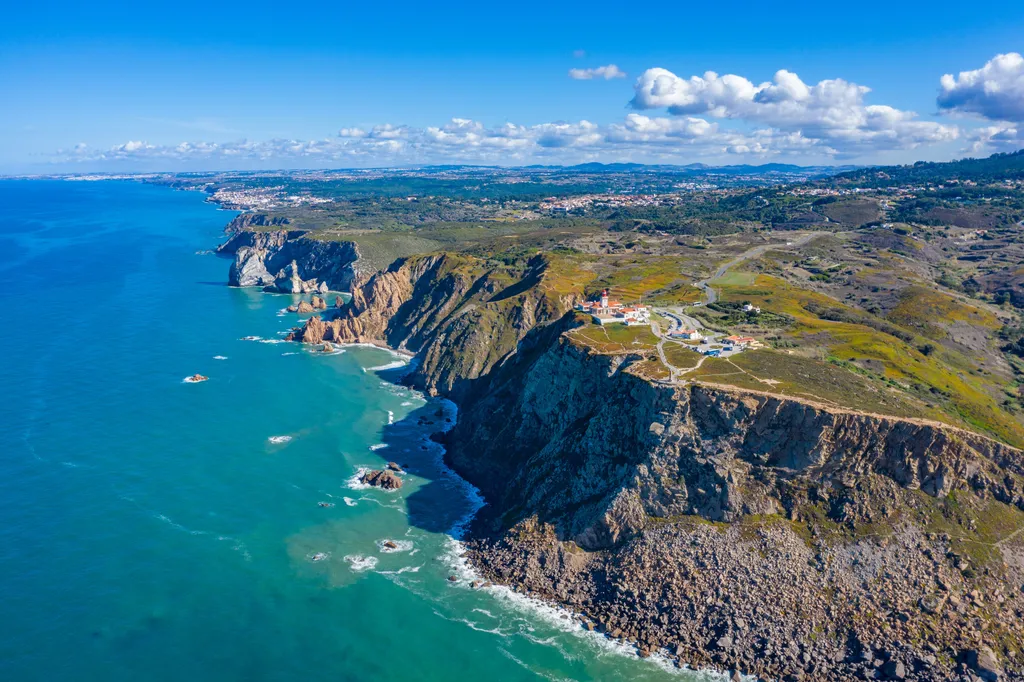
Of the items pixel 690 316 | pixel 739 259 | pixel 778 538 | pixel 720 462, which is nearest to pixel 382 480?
pixel 720 462

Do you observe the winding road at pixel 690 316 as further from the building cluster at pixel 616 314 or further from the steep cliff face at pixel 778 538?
the steep cliff face at pixel 778 538

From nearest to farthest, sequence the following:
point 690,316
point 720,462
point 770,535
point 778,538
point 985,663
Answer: point 985,663 → point 778,538 → point 770,535 → point 720,462 → point 690,316

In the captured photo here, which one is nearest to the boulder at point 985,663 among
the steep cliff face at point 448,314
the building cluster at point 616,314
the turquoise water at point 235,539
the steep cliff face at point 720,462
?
the steep cliff face at point 720,462

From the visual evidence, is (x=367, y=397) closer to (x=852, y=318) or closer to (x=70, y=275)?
(x=852, y=318)

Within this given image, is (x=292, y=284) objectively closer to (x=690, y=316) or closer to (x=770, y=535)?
(x=690, y=316)

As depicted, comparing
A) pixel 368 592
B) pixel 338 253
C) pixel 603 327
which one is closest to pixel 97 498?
pixel 368 592

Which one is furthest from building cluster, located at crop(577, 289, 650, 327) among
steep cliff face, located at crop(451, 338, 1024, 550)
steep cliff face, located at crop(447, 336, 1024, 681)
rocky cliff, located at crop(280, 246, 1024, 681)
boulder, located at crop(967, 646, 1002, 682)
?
boulder, located at crop(967, 646, 1002, 682)
